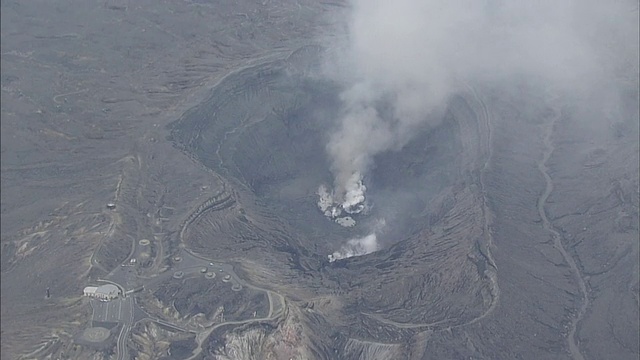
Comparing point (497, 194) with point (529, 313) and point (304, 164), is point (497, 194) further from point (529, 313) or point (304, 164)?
point (304, 164)

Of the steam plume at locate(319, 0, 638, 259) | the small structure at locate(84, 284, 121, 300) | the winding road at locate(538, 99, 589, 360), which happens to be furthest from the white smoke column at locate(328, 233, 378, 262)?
the small structure at locate(84, 284, 121, 300)

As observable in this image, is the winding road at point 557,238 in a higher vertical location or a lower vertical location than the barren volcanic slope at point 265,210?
lower

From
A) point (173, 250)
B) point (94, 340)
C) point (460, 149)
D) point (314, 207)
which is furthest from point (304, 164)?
point (94, 340)

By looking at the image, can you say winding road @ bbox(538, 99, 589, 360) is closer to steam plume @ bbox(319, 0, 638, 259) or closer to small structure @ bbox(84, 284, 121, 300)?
steam plume @ bbox(319, 0, 638, 259)

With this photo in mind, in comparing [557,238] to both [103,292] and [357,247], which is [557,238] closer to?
[357,247]

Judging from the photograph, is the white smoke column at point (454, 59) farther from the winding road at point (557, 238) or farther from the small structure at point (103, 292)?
the small structure at point (103, 292)

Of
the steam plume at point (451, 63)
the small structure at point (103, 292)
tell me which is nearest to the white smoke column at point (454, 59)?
the steam plume at point (451, 63)
